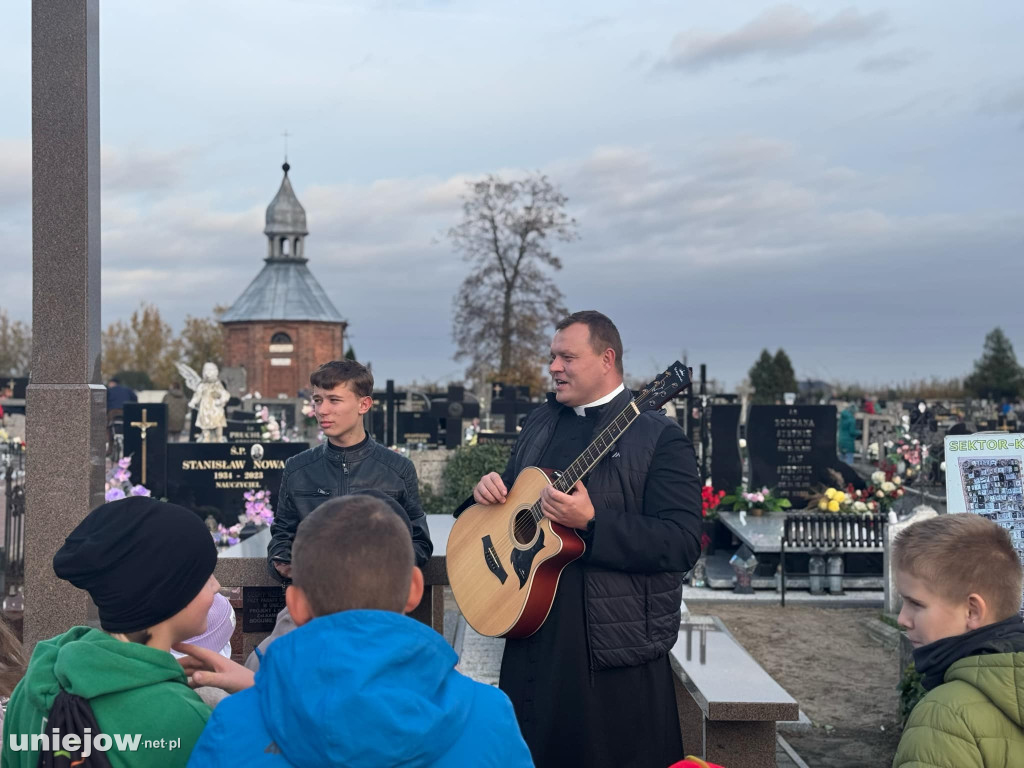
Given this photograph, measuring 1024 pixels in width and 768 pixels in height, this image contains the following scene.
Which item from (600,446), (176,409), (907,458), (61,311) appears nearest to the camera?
(600,446)

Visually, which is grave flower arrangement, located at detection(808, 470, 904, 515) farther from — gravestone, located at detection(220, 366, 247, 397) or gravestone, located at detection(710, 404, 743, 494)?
gravestone, located at detection(220, 366, 247, 397)

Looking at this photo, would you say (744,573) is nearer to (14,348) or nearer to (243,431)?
(243,431)

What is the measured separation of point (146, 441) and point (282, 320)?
48.9 m

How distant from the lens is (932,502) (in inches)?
541

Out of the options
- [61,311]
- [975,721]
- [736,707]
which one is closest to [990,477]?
[736,707]

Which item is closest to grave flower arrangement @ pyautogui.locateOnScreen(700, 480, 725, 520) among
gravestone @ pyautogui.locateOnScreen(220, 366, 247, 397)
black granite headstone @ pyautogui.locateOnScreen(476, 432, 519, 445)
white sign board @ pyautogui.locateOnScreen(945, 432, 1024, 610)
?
black granite headstone @ pyautogui.locateOnScreen(476, 432, 519, 445)

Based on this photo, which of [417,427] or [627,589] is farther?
[417,427]

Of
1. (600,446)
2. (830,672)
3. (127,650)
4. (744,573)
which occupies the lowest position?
(830,672)

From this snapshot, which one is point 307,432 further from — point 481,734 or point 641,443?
point 481,734

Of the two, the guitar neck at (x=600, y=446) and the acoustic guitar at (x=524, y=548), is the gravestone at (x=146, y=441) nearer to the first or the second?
the acoustic guitar at (x=524, y=548)

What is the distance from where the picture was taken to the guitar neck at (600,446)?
3.65 metres

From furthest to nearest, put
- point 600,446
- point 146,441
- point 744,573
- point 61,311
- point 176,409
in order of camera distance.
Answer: point 176,409 → point 146,441 → point 744,573 → point 61,311 → point 600,446

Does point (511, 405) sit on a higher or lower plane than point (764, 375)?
lower

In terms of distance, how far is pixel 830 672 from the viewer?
855cm
